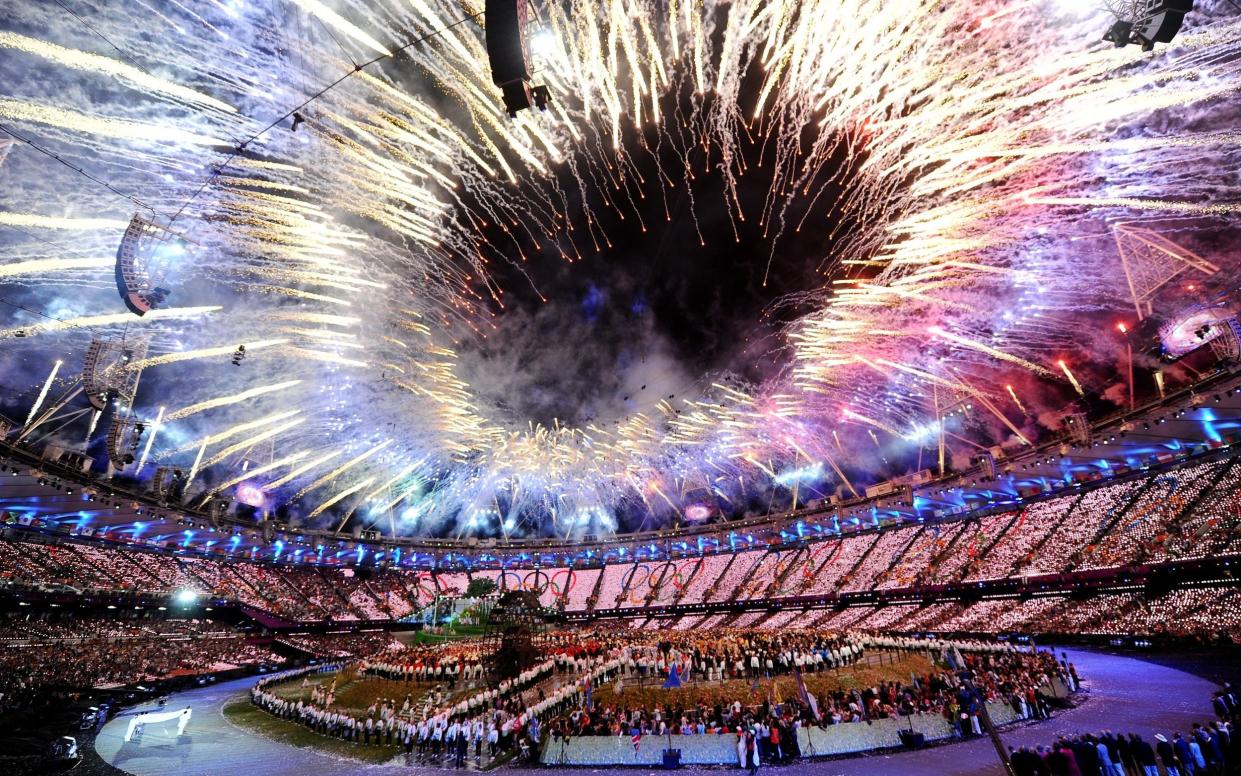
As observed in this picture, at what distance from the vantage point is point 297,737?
17625 mm

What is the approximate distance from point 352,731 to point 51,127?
61.7 feet

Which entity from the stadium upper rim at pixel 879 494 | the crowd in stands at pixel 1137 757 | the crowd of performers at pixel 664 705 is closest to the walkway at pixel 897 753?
the crowd of performers at pixel 664 705

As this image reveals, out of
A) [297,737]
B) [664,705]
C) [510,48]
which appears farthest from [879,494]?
[510,48]

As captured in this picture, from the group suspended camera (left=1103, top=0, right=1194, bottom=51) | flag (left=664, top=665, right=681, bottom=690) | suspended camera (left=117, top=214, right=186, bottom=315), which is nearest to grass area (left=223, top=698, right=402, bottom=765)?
flag (left=664, top=665, right=681, bottom=690)

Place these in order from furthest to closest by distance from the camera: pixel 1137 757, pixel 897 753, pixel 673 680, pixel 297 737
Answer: pixel 673 680 < pixel 297 737 < pixel 897 753 < pixel 1137 757

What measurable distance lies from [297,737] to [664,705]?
12.4 meters

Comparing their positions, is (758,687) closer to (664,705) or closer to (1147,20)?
(664,705)

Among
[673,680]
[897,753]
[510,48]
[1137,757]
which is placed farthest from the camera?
[673,680]

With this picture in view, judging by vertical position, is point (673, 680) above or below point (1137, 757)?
above

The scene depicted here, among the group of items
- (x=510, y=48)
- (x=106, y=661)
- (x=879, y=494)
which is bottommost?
(x=106, y=661)

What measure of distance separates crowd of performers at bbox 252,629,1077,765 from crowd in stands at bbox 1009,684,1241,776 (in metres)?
1.48

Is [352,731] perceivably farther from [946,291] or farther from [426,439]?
[946,291]

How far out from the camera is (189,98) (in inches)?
511

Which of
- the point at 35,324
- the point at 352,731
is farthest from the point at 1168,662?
the point at 35,324
